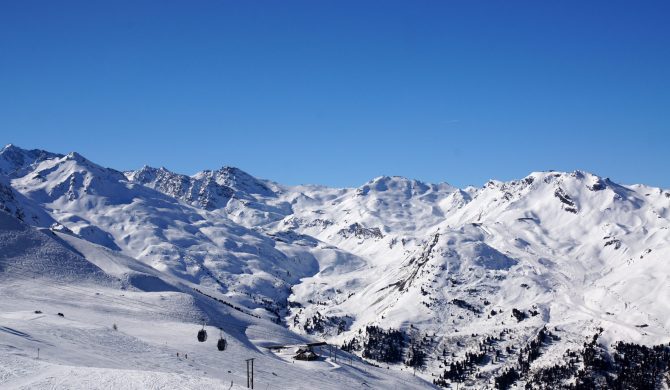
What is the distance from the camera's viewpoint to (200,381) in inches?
2530

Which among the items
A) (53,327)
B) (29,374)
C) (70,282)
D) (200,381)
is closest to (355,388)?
→ (53,327)

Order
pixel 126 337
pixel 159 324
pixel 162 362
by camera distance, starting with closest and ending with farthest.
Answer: pixel 162 362
pixel 126 337
pixel 159 324

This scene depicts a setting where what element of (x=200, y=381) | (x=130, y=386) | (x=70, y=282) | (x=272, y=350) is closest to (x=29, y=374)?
(x=130, y=386)

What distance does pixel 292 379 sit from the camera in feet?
400

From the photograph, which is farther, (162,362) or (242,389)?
(162,362)

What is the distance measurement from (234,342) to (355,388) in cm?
2881

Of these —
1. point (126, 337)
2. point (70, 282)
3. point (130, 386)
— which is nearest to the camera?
point (130, 386)

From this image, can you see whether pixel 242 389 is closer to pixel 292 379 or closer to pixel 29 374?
pixel 29 374

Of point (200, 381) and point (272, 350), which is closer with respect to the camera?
point (200, 381)

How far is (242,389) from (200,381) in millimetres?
4802

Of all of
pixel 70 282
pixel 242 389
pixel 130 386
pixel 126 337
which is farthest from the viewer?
pixel 70 282

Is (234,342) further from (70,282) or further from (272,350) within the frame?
(70,282)

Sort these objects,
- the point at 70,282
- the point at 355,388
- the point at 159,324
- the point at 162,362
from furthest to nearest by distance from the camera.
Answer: the point at 70,282, the point at 159,324, the point at 355,388, the point at 162,362

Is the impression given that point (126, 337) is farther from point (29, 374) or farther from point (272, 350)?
point (272, 350)
